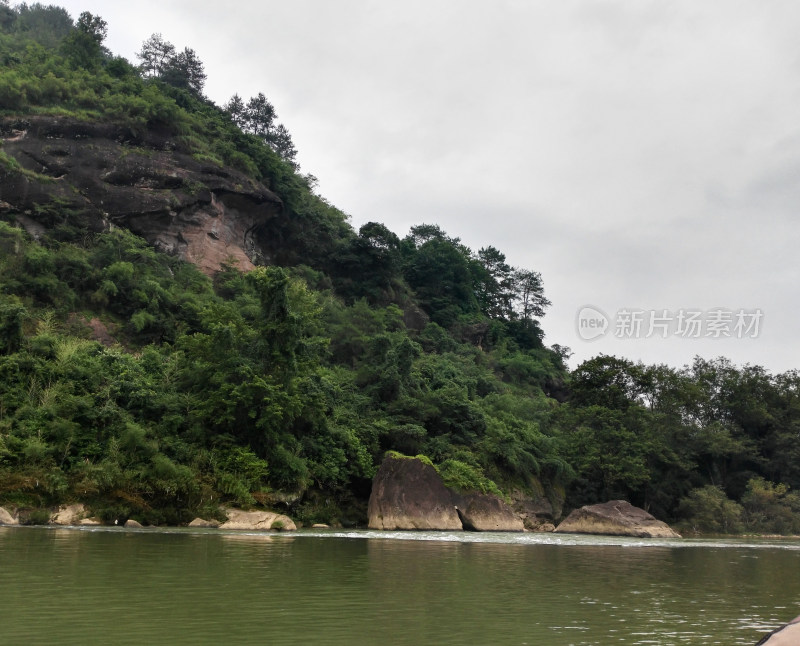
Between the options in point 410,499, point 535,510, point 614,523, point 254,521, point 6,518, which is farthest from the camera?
point 535,510

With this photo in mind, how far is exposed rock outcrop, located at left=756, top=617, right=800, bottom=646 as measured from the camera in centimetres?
335

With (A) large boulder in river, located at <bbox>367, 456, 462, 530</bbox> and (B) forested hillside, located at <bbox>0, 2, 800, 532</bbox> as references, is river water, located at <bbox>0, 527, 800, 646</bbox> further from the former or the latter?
(A) large boulder in river, located at <bbox>367, 456, 462, 530</bbox>

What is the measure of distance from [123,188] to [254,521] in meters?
26.6

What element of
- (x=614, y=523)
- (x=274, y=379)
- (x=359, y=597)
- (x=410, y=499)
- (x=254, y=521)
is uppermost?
(x=274, y=379)

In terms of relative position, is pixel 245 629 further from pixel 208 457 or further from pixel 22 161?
pixel 22 161

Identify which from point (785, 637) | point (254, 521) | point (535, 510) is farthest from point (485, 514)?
point (785, 637)

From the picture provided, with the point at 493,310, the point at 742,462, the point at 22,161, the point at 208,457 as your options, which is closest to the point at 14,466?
the point at 208,457

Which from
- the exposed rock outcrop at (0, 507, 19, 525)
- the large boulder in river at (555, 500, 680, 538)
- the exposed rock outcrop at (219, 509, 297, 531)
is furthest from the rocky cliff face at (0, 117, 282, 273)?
the large boulder in river at (555, 500, 680, 538)

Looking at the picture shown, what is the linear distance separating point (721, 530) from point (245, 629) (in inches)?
1422

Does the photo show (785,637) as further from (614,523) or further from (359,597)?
(614,523)

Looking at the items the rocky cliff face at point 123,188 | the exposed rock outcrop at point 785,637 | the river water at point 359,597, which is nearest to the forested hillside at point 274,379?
the rocky cliff face at point 123,188

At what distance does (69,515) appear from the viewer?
64.2 feet

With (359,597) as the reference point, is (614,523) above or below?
below

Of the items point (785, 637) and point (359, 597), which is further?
point (359, 597)
